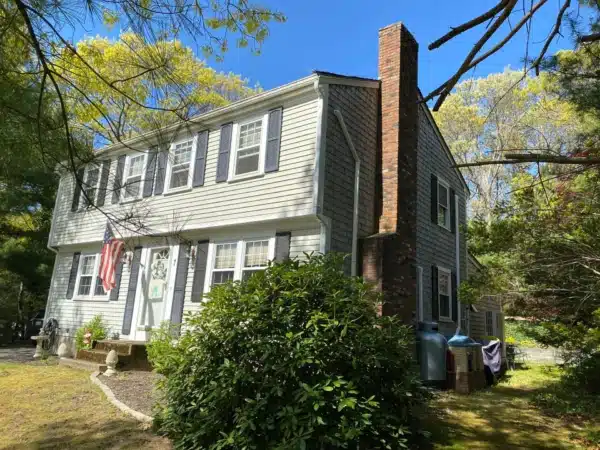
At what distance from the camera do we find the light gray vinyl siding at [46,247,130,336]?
11828 millimetres

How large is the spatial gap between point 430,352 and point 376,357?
5094 millimetres

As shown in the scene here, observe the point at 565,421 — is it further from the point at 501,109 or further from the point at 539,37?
the point at 501,109

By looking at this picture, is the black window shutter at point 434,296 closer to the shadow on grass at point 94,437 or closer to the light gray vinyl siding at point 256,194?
the light gray vinyl siding at point 256,194

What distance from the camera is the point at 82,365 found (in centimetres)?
966

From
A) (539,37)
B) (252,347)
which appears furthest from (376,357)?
(539,37)

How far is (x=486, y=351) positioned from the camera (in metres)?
10.5

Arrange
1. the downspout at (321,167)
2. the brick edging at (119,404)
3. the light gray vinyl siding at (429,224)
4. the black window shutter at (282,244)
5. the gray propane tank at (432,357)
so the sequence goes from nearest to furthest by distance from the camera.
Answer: the brick edging at (119,404), the downspout at (321,167), the gray propane tank at (432,357), the black window shutter at (282,244), the light gray vinyl siding at (429,224)

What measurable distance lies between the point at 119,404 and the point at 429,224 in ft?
28.0

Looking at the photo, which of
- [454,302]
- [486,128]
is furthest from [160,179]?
[486,128]

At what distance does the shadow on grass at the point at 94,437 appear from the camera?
4.93 m

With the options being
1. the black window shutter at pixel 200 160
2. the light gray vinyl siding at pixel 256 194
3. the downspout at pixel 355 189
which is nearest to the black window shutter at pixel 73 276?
the light gray vinyl siding at pixel 256 194

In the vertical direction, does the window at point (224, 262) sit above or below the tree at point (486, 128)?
below

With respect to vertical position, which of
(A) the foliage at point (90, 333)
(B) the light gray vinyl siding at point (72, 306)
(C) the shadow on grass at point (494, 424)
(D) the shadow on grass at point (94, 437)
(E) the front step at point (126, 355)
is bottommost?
(D) the shadow on grass at point (94, 437)

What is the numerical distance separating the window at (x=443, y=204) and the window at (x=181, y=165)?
6906 mm
